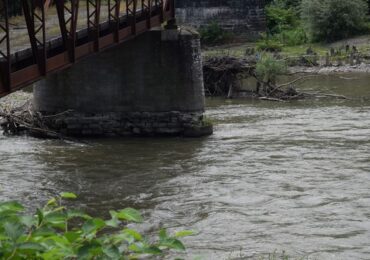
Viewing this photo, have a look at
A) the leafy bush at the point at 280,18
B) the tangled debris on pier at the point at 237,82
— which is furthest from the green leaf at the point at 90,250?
the leafy bush at the point at 280,18

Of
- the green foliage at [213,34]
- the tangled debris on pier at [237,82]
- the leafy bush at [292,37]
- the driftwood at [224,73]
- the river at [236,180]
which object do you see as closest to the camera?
the river at [236,180]

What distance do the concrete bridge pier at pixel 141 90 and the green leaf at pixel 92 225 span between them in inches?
823

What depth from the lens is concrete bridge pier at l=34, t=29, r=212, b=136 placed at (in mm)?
24469

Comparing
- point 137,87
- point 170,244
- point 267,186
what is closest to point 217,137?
point 137,87

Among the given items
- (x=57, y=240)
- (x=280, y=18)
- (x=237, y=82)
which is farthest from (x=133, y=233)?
(x=280, y=18)

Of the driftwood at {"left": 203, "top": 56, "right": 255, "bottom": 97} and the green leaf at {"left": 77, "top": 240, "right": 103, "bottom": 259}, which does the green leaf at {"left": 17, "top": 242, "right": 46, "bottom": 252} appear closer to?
the green leaf at {"left": 77, "top": 240, "right": 103, "bottom": 259}

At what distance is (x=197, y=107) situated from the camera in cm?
2455

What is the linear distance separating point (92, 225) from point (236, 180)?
13743 mm

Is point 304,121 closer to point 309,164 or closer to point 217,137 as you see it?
point 217,137

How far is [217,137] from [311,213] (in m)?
10.4

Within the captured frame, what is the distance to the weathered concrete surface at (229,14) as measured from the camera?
195 ft

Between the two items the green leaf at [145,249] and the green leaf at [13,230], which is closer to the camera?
the green leaf at [13,230]

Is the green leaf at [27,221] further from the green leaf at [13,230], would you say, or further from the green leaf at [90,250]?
the green leaf at [90,250]

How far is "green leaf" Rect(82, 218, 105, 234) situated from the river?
4.13 meters
